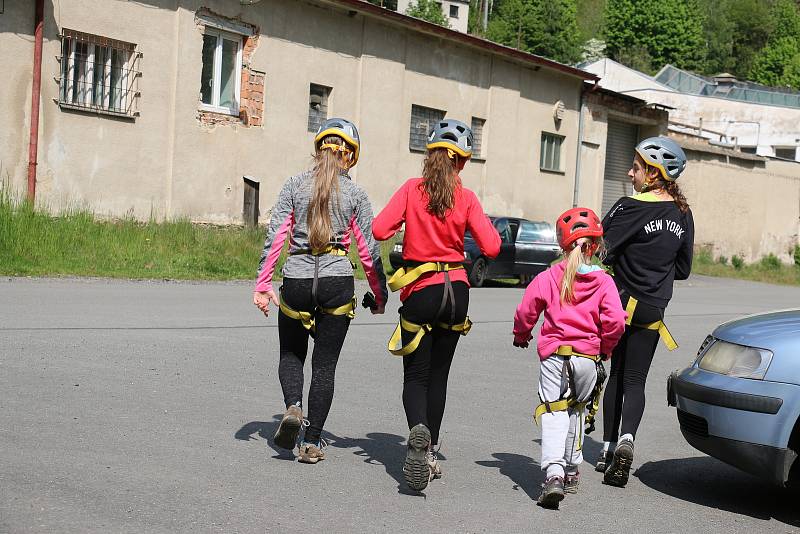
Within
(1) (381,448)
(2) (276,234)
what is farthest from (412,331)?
(1) (381,448)

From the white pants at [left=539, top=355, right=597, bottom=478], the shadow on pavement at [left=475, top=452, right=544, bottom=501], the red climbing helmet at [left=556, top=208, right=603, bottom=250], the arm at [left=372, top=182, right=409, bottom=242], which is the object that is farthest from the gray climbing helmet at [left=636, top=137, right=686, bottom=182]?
the shadow on pavement at [left=475, top=452, right=544, bottom=501]

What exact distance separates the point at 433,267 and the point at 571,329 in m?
0.79

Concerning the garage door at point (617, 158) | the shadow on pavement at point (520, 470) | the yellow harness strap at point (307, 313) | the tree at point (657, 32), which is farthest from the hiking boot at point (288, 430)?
the tree at point (657, 32)

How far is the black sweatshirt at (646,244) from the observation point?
6.33 metres

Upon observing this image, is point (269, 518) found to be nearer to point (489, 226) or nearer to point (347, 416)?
point (489, 226)

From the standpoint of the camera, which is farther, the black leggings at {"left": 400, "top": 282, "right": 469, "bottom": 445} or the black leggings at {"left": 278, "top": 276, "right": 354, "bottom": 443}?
the black leggings at {"left": 278, "top": 276, "right": 354, "bottom": 443}

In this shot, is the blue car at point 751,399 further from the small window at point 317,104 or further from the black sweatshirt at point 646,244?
the small window at point 317,104

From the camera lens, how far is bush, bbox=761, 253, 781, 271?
136 ft

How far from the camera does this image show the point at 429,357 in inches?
228

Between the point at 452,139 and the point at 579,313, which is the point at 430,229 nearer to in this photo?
the point at 452,139

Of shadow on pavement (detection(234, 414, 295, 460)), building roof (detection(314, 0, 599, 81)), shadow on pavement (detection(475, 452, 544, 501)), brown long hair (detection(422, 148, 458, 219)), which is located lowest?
shadow on pavement (detection(475, 452, 544, 501))

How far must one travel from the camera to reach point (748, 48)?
11662cm

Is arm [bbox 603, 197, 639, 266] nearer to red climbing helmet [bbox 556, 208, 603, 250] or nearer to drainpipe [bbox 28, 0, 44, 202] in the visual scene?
red climbing helmet [bbox 556, 208, 603, 250]

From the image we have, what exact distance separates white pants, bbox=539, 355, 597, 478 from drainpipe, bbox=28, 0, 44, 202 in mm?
14886
